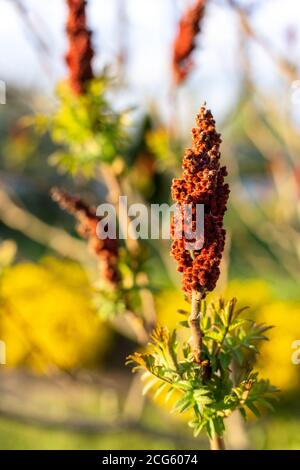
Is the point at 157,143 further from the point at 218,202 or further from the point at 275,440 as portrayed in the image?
the point at 275,440

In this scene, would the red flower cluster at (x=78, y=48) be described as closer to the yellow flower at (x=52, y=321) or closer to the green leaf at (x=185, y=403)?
the green leaf at (x=185, y=403)

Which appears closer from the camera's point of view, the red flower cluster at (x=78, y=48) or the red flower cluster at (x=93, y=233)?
the red flower cluster at (x=93, y=233)

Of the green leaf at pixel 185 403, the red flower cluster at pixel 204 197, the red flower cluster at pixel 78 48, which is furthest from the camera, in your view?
the red flower cluster at pixel 78 48

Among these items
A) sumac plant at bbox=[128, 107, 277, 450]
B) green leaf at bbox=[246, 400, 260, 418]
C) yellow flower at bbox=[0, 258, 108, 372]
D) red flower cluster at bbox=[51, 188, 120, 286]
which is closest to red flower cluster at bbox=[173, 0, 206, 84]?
red flower cluster at bbox=[51, 188, 120, 286]

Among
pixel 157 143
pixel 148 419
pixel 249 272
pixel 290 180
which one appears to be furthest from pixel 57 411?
pixel 249 272

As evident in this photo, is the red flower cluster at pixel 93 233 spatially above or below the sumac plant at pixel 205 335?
above

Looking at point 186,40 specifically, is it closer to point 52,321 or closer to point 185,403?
point 185,403

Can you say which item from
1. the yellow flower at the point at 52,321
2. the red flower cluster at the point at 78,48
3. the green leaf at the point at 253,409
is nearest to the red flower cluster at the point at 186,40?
the red flower cluster at the point at 78,48
